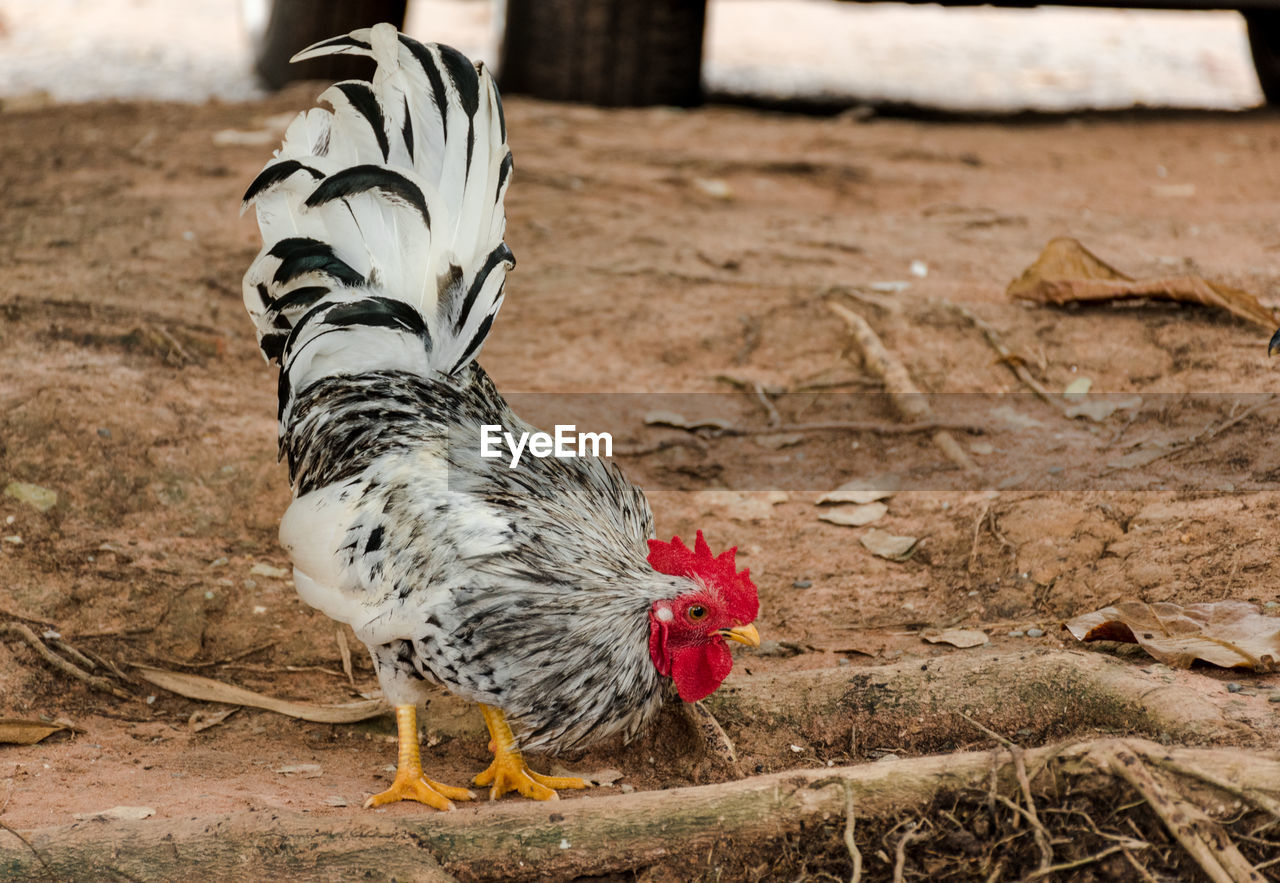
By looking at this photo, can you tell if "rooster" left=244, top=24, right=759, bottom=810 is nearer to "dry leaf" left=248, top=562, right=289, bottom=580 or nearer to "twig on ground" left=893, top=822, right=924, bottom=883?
"dry leaf" left=248, top=562, right=289, bottom=580

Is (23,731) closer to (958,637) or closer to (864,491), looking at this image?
(958,637)

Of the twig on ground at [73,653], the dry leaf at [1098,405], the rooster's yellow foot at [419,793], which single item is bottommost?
the twig on ground at [73,653]

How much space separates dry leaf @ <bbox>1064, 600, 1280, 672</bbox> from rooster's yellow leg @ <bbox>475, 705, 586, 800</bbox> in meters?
1.51

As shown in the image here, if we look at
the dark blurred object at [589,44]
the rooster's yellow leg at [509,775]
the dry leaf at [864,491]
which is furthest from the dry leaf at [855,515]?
the dark blurred object at [589,44]

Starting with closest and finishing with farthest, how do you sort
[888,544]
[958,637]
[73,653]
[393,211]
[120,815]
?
[120,815]
[958,637]
[73,653]
[393,211]
[888,544]

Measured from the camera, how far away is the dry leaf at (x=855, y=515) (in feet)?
14.0

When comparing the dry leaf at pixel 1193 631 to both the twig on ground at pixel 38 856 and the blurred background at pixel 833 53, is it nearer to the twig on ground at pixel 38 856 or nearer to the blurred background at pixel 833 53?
the twig on ground at pixel 38 856

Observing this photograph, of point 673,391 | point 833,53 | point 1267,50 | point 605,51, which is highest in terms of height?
point 1267,50

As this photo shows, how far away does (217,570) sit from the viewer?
13.0 feet

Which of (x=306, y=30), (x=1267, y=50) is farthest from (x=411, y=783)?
(x=1267, y=50)

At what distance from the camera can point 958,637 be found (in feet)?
11.4

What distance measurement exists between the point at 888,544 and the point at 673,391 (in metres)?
1.42

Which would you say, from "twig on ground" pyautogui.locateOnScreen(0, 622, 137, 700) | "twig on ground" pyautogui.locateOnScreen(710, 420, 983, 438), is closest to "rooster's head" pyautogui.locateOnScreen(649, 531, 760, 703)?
"twig on ground" pyautogui.locateOnScreen(0, 622, 137, 700)

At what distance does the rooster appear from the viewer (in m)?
2.89
